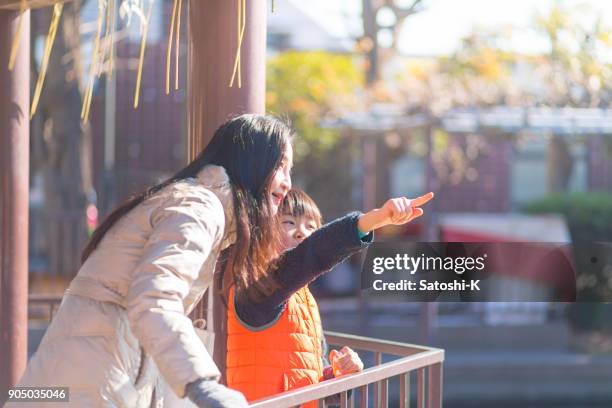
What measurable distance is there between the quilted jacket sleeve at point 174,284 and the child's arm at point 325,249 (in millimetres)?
509

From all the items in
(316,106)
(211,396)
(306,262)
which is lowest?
(211,396)

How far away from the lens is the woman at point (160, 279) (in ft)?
7.08

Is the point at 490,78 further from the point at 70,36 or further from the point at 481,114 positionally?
the point at 70,36

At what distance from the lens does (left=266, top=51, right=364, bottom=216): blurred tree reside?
1391 cm

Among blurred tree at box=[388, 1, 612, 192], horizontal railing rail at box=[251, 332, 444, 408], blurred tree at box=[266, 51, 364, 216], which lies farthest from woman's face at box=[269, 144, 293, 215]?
blurred tree at box=[266, 51, 364, 216]

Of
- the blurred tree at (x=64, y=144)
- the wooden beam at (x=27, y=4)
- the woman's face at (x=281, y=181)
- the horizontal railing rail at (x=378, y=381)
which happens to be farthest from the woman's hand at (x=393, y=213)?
the blurred tree at (x=64, y=144)

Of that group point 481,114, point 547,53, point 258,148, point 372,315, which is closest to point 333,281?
point 372,315

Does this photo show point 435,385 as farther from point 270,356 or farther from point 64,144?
point 64,144

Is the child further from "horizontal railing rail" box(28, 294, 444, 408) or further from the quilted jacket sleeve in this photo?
the quilted jacket sleeve

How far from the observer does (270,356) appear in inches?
121

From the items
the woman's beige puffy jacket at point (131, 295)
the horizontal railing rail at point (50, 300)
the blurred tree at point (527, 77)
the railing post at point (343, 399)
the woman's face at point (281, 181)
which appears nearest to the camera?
the woman's beige puffy jacket at point (131, 295)

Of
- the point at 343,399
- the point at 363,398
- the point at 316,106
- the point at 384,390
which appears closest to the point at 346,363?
the point at 384,390

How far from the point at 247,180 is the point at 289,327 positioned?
2.35ft

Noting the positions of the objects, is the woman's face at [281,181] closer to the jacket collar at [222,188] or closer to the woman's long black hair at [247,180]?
the woman's long black hair at [247,180]
